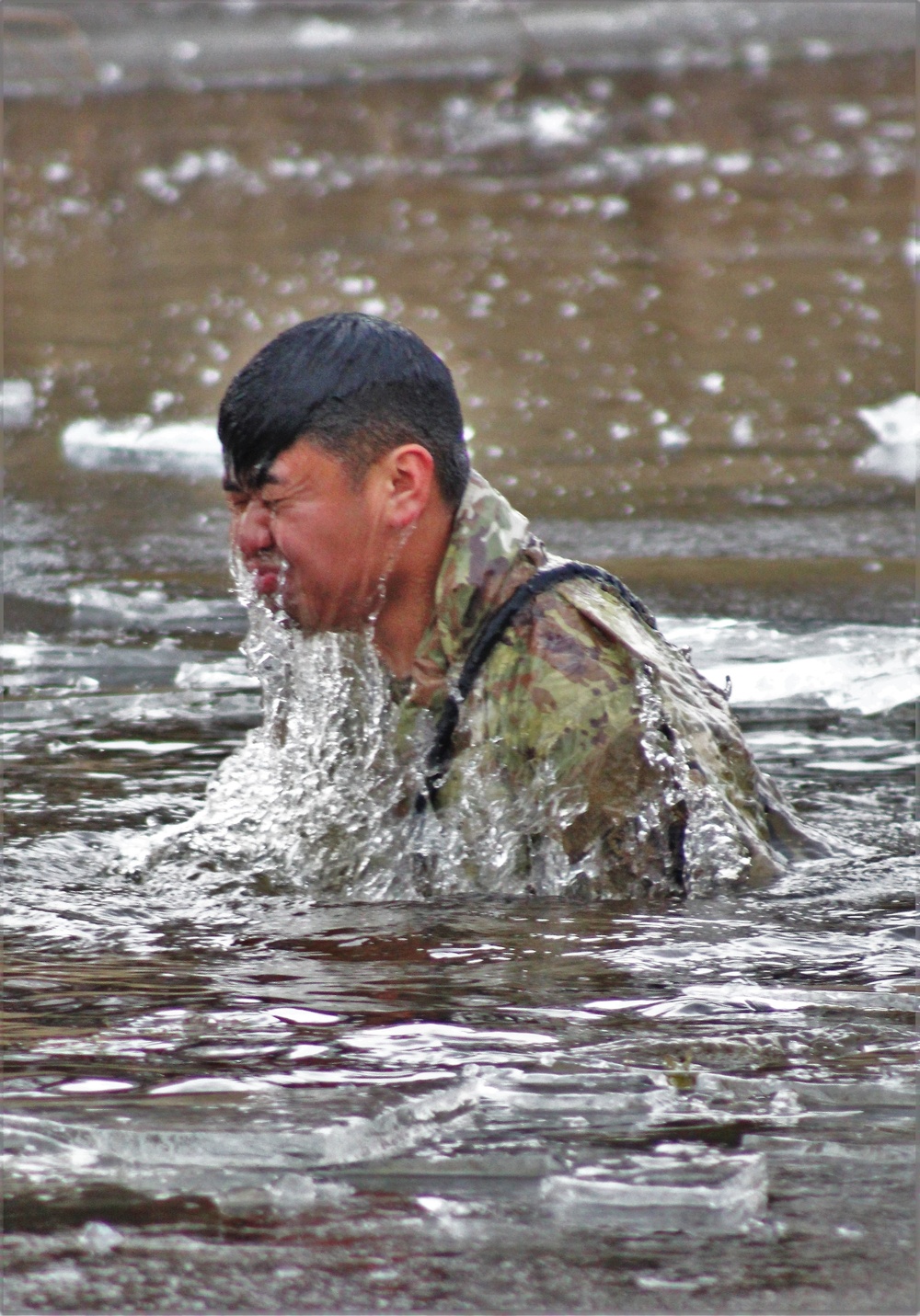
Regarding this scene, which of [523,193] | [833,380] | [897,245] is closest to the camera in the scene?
[833,380]

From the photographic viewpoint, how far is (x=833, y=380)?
9.48 metres

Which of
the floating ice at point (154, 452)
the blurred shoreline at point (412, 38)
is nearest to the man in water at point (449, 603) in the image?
the floating ice at point (154, 452)

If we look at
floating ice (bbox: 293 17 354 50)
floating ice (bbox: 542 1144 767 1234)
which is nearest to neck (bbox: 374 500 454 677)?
floating ice (bbox: 542 1144 767 1234)

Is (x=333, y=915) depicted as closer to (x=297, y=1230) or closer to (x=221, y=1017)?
(x=221, y=1017)

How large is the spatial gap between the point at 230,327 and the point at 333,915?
26.1ft

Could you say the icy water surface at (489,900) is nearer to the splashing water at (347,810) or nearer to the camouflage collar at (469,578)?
the splashing water at (347,810)

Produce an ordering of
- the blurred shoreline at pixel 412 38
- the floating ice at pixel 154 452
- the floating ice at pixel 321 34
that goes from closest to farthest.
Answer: the floating ice at pixel 154 452
the blurred shoreline at pixel 412 38
the floating ice at pixel 321 34

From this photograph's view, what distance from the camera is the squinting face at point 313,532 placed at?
11.3 ft

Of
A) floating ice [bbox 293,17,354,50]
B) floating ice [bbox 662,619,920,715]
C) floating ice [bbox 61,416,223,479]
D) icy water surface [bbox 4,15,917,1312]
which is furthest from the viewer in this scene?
floating ice [bbox 293,17,354,50]

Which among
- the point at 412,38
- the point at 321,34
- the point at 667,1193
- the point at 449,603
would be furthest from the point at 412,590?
the point at 321,34

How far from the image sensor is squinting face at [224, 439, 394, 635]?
3.45 meters

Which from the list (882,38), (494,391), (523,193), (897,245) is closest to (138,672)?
(494,391)

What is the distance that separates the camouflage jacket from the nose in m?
0.32

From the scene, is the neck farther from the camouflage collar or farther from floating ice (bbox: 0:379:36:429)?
floating ice (bbox: 0:379:36:429)
